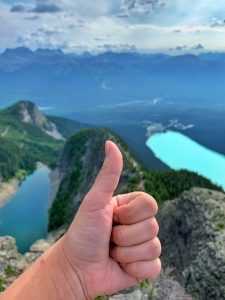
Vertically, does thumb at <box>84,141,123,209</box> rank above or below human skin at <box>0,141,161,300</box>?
above

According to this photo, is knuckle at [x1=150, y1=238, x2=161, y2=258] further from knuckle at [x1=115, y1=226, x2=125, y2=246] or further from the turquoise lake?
the turquoise lake

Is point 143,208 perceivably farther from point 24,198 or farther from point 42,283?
point 24,198

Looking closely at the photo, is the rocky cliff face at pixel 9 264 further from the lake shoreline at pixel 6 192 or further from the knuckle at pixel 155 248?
the lake shoreline at pixel 6 192

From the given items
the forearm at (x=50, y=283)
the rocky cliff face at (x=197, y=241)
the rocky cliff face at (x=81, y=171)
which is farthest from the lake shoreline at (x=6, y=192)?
the forearm at (x=50, y=283)

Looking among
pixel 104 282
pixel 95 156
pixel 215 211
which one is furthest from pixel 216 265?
pixel 95 156

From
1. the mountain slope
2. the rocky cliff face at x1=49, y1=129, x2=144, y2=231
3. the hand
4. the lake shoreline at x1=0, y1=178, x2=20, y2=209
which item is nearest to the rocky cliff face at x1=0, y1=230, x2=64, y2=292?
the hand

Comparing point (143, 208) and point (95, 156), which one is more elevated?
point (143, 208)

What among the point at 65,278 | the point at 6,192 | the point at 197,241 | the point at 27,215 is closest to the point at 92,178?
the point at 27,215

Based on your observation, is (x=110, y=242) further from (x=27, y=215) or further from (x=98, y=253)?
(x=27, y=215)
